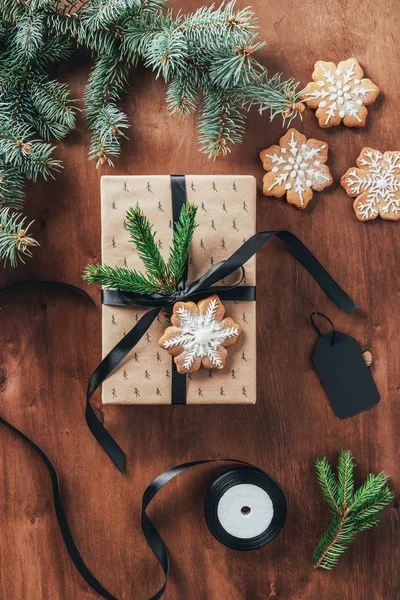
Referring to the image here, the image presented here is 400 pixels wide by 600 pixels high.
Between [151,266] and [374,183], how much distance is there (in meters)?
0.54

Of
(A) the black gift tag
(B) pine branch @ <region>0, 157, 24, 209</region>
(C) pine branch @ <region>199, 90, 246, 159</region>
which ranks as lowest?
(A) the black gift tag

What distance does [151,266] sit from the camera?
94 cm

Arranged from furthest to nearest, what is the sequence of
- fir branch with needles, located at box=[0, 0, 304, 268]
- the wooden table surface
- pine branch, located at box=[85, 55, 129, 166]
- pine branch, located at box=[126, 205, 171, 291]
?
the wooden table surface, pine branch, located at box=[85, 55, 129, 166], fir branch with needles, located at box=[0, 0, 304, 268], pine branch, located at box=[126, 205, 171, 291]

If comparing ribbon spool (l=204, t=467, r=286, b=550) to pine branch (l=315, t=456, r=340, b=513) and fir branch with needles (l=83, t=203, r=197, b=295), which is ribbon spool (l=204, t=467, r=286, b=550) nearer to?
pine branch (l=315, t=456, r=340, b=513)

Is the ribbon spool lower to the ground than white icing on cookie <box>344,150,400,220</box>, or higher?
lower

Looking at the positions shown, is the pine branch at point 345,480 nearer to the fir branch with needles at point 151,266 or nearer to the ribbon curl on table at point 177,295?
Result: the ribbon curl on table at point 177,295

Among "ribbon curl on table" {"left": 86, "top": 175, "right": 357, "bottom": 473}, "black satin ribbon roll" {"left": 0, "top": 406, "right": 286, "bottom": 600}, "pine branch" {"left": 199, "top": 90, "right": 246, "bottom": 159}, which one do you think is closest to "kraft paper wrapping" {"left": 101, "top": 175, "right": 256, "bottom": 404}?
"ribbon curl on table" {"left": 86, "top": 175, "right": 357, "bottom": 473}

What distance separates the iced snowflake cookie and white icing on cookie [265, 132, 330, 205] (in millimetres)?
72

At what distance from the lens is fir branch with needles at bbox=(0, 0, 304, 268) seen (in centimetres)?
98

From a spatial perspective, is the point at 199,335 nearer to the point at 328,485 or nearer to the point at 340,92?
the point at 328,485

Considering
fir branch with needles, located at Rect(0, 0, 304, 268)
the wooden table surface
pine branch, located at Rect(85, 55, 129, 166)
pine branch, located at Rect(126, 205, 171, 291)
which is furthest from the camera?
the wooden table surface

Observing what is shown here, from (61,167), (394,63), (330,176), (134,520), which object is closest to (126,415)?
(134,520)

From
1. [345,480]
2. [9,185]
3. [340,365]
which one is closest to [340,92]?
[340,365]

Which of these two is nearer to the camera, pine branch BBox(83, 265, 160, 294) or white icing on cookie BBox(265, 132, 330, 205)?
pine branch BBox(83, 265, 160, 294)
